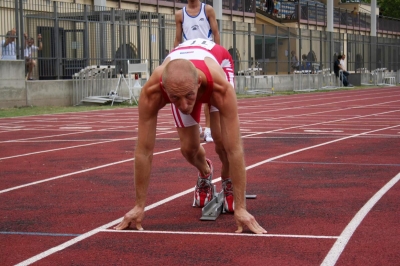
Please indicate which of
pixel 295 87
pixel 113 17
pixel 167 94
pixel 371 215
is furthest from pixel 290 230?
pixel 295 87

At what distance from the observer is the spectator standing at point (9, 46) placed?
22.9 m

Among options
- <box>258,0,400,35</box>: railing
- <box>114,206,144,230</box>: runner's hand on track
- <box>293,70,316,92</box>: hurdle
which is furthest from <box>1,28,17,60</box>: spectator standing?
<box>258,0,400,35</box>: railing

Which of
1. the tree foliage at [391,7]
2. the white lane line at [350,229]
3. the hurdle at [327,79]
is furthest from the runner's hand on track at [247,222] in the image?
the tree foliage at [391,7]

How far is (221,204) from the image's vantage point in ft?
21.9

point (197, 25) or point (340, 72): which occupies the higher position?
point (340, 72)

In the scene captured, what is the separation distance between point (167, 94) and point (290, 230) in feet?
4.58

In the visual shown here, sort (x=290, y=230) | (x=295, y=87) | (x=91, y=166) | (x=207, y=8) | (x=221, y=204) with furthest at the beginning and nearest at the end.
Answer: (x=295, y=87), (x=207, y=8), (x=91, y=166), (x=221, y=204), (x=290, y=230)

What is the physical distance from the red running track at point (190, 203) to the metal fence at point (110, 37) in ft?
35.8

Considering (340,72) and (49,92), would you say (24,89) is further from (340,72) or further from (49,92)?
(340,72)

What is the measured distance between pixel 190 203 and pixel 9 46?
17.1 metres

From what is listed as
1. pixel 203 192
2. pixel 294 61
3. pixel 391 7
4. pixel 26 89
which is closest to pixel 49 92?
pixel 26 89

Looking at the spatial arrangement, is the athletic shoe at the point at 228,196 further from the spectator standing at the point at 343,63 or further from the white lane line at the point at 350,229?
the spectator standing at the point at 343,63

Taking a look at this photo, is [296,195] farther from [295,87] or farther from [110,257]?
[295,87]

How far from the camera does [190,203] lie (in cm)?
712
